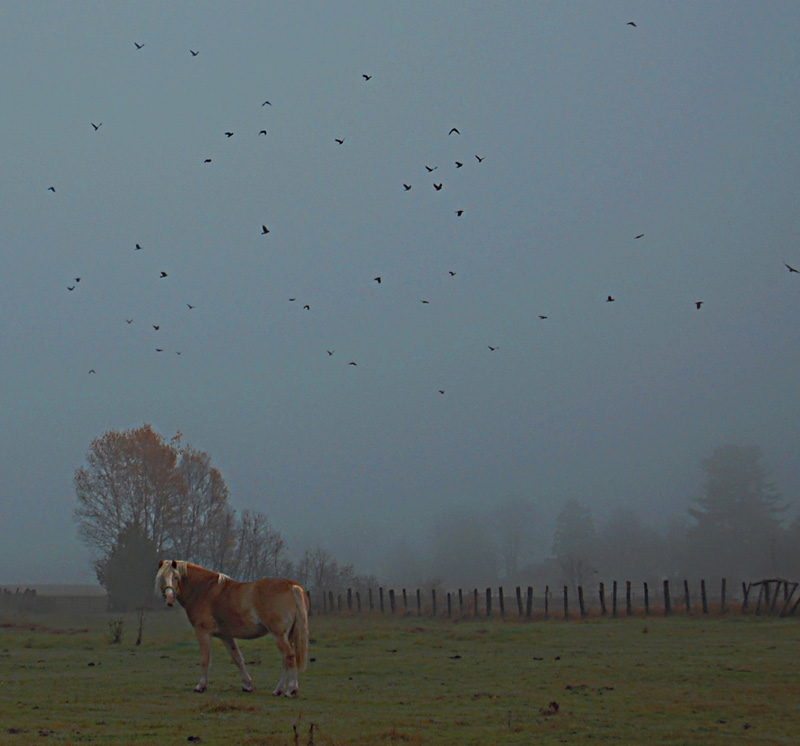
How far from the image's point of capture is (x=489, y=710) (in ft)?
46.8

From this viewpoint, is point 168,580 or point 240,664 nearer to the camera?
point 168,580

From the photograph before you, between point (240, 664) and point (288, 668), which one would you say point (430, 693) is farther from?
point (240, 664)

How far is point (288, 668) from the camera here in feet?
52.3

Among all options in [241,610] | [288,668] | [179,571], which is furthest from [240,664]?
[179,571]

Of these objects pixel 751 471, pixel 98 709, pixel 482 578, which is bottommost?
pixel 482 578

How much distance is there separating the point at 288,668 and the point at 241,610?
1.54m

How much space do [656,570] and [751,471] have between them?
101 feet

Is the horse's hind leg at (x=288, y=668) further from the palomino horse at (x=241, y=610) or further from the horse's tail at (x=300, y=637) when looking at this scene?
the horse's tail at (x=300, y=637)

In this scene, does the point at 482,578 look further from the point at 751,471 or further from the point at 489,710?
the point at 489,710

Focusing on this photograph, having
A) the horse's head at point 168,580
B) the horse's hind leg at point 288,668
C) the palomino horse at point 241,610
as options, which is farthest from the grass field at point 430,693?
the horse's head at point 168,580

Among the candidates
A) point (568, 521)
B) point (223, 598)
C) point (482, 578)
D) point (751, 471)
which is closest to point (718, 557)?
point (751, 471)

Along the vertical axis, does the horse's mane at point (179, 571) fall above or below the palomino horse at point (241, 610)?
above

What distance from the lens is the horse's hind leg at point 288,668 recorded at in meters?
15.8

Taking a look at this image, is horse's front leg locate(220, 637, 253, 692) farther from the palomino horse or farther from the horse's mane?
the horse's mane
